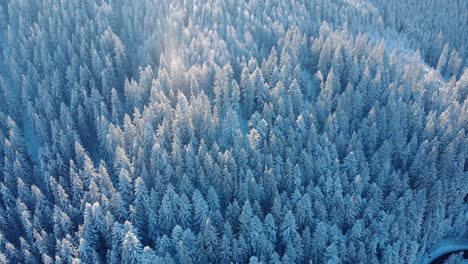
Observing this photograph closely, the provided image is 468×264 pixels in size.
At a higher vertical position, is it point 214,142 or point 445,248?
point 214,142

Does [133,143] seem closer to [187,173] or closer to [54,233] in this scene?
[187,173]

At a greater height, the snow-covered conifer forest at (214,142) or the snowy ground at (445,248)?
the snow-covered conifer forest at (214,142)

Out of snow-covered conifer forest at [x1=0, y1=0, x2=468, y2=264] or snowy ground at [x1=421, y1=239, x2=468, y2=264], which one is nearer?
snow-covered conifer forest at [x1=0, y1=0, x2=468, y2=264]

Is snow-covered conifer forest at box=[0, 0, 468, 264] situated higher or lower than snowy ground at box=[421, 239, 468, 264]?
higher

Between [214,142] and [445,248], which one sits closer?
[214,142]

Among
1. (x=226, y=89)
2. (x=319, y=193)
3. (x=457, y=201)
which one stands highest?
(x=226, y=89)

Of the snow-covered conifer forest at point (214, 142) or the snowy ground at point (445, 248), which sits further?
the snowy ground at point (445, 248)

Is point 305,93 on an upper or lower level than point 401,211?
upper

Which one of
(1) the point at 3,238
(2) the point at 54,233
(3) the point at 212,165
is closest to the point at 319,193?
(3) the point at 212,165
